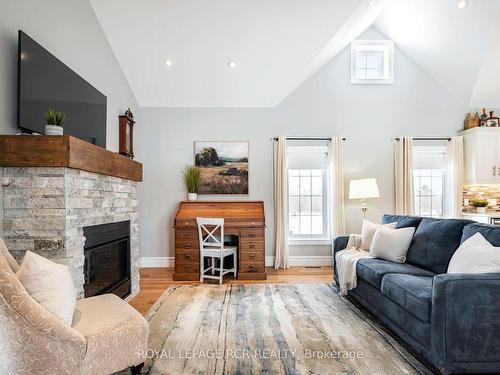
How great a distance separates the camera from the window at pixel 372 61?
555 cm

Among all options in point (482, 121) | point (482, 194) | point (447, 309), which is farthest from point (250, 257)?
point (482, 121)

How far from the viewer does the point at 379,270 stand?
302 cm

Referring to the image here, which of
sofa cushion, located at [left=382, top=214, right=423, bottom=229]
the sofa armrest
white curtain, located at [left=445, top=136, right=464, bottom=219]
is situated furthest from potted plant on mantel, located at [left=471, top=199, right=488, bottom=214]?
the sofa armrest

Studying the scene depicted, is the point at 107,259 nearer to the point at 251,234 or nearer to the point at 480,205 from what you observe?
the point at 251,234

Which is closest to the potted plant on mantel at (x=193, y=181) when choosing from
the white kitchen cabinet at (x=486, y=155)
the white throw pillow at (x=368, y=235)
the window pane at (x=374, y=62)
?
the white throw pillow at (x=368, y=235)

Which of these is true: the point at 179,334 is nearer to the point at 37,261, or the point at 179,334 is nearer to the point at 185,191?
the point at 37,261

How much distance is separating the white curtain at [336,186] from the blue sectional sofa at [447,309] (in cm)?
235

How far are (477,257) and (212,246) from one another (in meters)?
3.16

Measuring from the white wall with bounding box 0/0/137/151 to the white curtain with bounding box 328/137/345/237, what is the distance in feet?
10.7

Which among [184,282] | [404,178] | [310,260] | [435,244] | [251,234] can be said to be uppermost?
[404,178]

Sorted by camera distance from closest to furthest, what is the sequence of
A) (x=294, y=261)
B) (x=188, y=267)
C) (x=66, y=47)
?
(x=66, y=47) < (x=188, y=267) < (x=294, y=261)

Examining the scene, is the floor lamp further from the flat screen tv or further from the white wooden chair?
the flat screen tv

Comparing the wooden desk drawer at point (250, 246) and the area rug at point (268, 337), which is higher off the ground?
the wooden desk drawer at point (250, 246)

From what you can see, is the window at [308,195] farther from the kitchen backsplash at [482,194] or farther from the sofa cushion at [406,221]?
the kitchen backsplash at [482,194]
